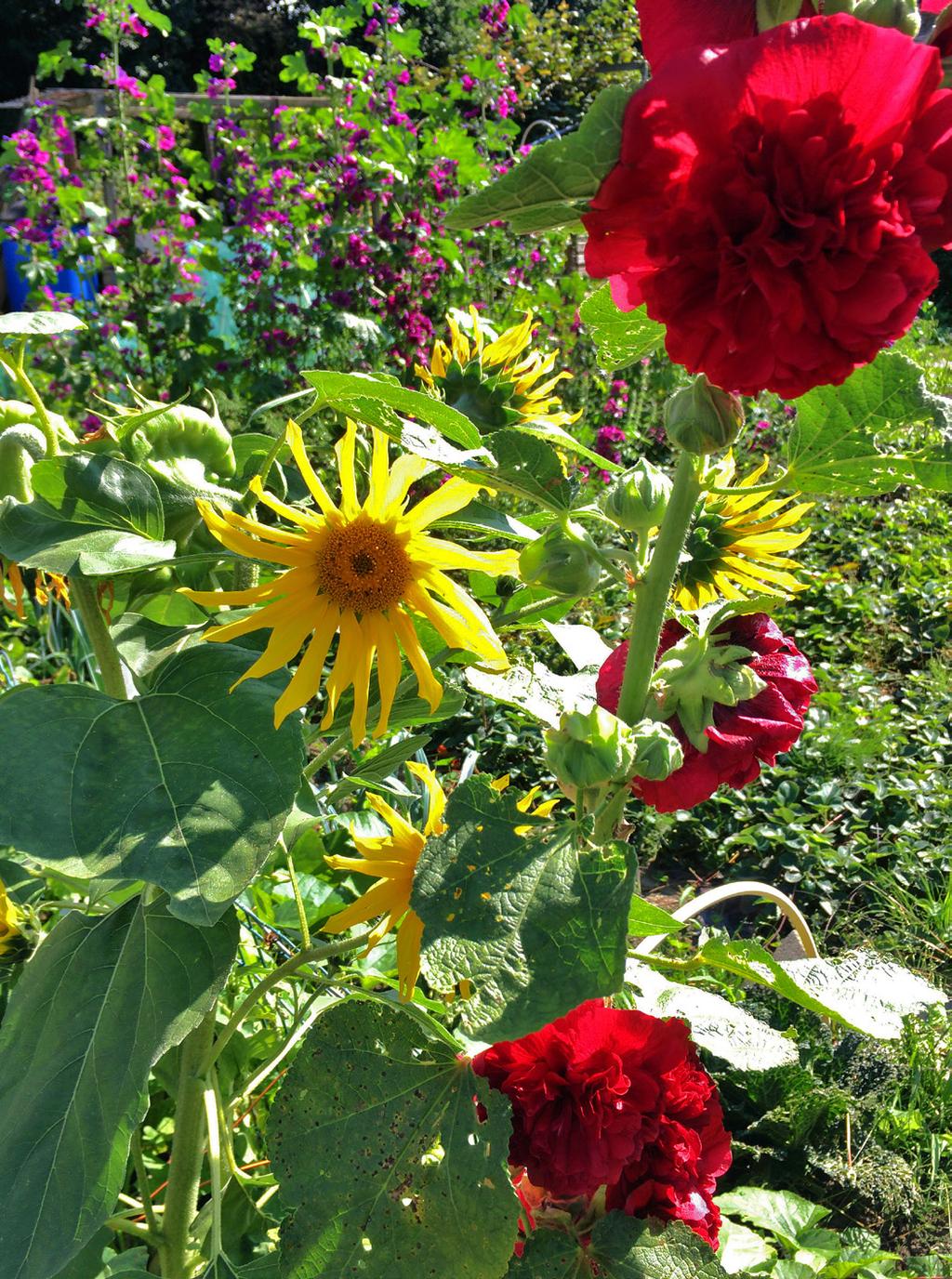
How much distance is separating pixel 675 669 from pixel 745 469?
2.89 m

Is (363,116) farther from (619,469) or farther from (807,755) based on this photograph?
(619,469)

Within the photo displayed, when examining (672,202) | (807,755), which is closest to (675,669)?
(672,202)

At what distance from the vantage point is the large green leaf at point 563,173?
1.12 ft

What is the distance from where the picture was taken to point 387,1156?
1.77ft

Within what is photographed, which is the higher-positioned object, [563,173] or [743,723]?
[563,173]

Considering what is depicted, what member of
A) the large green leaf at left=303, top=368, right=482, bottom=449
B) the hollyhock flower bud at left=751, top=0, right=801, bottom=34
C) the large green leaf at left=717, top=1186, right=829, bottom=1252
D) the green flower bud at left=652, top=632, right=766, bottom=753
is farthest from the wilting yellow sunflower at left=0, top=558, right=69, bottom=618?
the large green leaf at left=717, top=1186, right=829, bottom=1252

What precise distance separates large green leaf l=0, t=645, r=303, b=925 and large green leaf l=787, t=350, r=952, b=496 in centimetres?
26

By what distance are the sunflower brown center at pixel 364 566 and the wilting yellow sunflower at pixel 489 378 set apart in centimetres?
15

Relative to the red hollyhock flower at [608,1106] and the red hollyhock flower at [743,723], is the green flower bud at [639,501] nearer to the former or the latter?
the red hollyhock flower at [743,723]

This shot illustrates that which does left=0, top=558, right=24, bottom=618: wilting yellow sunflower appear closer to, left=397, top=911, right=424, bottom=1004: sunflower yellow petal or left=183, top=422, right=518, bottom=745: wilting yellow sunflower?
left=183, top=422, right=518, bottom=745: wilting yellow sunflower

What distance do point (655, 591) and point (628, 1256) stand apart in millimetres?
341

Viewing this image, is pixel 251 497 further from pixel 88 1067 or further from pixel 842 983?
pixel 842 983

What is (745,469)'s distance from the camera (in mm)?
3264

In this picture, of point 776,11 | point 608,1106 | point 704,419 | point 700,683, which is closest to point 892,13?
point 776,11
